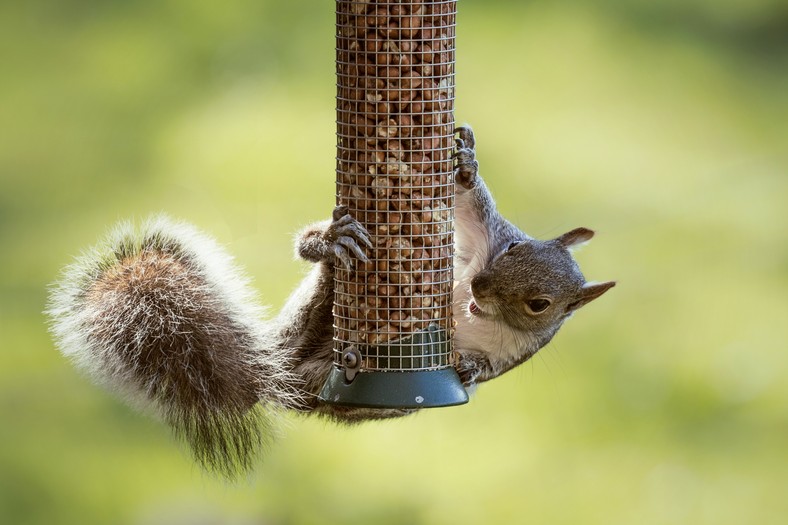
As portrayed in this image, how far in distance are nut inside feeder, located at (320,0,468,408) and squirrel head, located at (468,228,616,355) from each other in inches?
5.5

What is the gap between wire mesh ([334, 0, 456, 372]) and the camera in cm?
306

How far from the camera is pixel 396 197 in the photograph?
3117 millimetres

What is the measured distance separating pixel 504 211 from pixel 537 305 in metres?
2.91

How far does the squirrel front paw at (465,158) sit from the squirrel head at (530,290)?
0.19 m

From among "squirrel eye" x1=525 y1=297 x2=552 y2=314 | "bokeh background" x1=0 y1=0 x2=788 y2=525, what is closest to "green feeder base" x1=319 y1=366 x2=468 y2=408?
"squirrel eye" x1=525 y1=297 x2=552 y2=314

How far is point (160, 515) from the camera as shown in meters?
6.11

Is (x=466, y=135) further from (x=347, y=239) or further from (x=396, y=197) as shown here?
(x=347, y=239)

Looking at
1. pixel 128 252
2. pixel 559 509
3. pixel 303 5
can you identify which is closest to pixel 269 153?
pixel 303 5

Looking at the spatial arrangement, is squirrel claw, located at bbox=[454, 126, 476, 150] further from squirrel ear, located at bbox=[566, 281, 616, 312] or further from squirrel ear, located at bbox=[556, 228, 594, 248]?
squirrel ear, located at bbox=[566, 281, 616, 312]

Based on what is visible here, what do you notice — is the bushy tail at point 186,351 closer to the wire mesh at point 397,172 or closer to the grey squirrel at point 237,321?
the grey squirrel at point 237,321

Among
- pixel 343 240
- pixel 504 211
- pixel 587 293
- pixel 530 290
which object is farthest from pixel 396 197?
pixel 504 211

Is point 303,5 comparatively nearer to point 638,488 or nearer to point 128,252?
point 638,488

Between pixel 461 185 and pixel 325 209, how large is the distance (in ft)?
9.25

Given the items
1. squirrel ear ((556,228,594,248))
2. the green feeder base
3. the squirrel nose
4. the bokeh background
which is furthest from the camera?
the bokeh background
